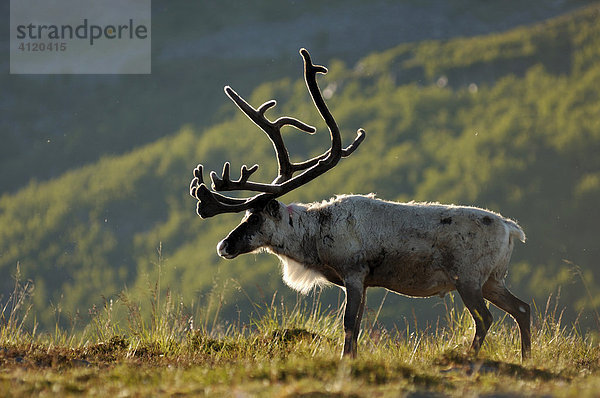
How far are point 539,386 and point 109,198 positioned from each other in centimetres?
3759

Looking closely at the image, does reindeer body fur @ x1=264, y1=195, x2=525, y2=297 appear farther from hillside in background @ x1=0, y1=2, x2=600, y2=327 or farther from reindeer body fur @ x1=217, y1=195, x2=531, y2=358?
hillside in background @ x1=0, y1=2, x2=600, y2=327

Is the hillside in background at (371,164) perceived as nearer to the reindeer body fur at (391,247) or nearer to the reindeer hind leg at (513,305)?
the reindeer hind leg at (513,305)

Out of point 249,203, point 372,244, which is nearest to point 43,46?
point 249,203

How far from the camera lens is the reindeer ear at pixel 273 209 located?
8.21 meters

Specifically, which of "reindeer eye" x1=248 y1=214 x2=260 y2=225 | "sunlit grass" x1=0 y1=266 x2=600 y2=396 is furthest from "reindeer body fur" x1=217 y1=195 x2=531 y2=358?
"sunlit grass" x1=0 y1=266 x2=600 y2=396

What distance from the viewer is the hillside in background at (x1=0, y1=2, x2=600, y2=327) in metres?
34.8

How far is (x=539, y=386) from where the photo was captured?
5953 mm

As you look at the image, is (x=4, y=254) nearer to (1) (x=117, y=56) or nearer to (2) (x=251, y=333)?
(1) (x=117, y=56)

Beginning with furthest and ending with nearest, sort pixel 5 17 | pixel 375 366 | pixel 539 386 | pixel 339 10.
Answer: pixel 5 17
pixel 339 10
pixel 375 366
pixel 539 386

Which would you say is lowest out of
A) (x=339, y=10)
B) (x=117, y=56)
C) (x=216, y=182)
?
(x=216, y=182)

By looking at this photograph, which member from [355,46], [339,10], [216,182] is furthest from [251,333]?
[339,10]

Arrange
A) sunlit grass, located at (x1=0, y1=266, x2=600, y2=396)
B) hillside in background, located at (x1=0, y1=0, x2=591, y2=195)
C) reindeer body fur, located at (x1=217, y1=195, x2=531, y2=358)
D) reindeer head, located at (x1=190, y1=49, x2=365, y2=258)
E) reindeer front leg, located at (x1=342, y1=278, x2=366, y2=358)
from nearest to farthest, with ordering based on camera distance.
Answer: sunlit grass, located at (x1=0, y1=266, x2=600, y2=396) → reindeer front leg, located at (x1=342, y1=278, x2=366, y2=358) → reindeer body fur, located at (x1=217, y1=195, x2=531, y2=358) → reindeer head, located at (x1=190, y1=49, x2=365, y2=258) → hillside in background, located at (x1=0, y1=0, x2=591, y2=195)

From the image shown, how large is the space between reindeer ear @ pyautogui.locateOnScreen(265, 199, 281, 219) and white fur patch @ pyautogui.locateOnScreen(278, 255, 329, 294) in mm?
470

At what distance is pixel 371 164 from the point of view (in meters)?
42.5
